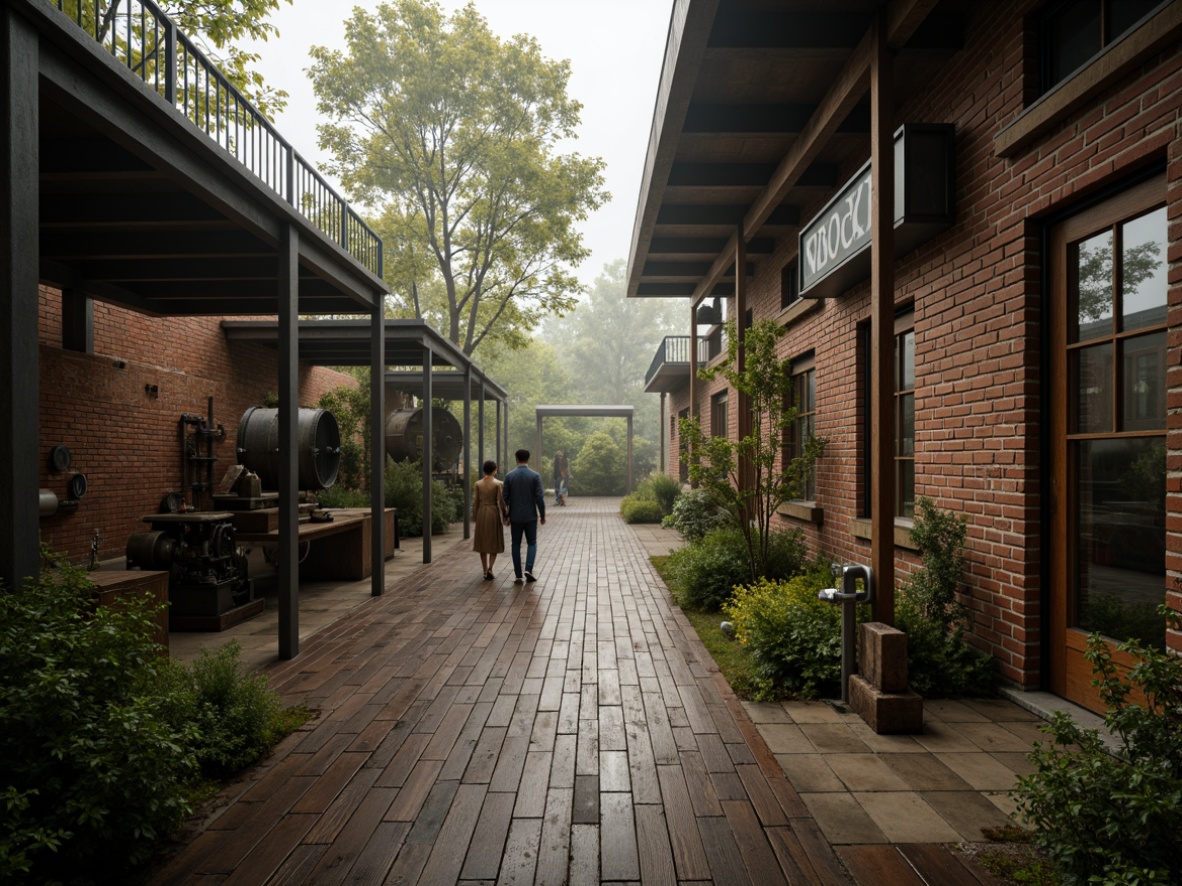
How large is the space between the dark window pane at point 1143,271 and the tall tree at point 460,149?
19.4m

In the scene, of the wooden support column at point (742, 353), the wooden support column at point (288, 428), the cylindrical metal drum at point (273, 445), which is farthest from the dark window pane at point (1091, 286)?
the cylindrical metal drum at point (273, 445)

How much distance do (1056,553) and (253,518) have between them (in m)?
6.97

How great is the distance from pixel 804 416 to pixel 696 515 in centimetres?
373

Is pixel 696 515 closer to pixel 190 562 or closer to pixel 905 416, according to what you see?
pixel 905 416

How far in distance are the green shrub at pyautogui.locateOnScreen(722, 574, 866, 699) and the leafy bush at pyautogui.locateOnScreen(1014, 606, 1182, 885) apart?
2.03 m

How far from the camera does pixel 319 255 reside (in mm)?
6430

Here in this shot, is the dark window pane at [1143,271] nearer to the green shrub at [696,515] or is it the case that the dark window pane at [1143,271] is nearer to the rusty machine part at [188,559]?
the rusty machine part at [188,559]

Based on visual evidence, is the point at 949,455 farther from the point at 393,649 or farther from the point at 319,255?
the point at 319,255

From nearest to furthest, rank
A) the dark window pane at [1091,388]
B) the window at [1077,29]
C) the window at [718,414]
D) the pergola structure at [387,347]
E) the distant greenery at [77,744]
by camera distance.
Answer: the distant greenery at [77,744], the window at [1077,29], the dark window pane at [1091,388], the pergola structure at [387,347], the window at [718,414]

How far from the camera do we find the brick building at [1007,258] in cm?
356

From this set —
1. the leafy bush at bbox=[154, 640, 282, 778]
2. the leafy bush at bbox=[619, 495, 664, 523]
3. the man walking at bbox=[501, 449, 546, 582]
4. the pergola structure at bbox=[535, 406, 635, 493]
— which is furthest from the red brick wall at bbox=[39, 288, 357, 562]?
the pergola structure at bbox=[535, 406, 635, 493]

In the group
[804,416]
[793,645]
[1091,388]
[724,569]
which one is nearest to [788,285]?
[804,416]

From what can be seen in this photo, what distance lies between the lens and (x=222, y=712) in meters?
3.77

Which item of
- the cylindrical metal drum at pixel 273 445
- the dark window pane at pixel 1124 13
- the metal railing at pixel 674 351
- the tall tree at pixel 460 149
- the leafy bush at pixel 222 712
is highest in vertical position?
the tall tree at pixel 460 149
